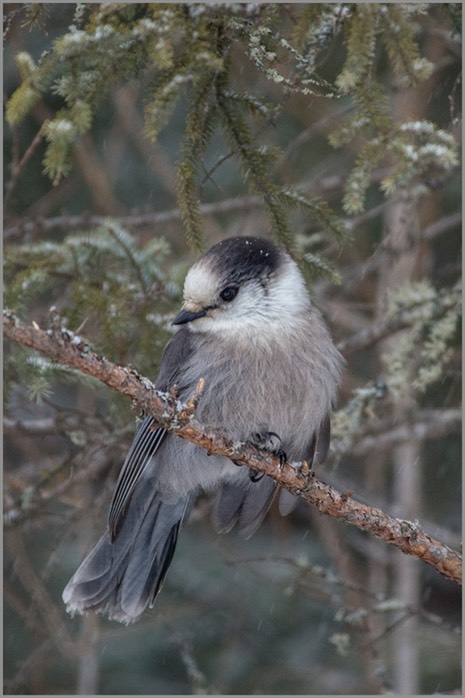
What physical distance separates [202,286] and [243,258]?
19 cm

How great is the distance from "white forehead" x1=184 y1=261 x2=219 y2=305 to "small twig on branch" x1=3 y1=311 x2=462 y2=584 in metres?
0.56

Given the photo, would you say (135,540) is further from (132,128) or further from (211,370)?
(132,128)

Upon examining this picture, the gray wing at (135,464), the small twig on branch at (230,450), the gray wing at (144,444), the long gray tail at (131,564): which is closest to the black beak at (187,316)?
the gray wing at (144,444)

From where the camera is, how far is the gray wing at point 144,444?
321cm

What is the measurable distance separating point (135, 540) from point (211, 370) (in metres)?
0.77

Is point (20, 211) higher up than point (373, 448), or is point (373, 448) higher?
point (20, 211)

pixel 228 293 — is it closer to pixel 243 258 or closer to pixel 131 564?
pixel 243 258

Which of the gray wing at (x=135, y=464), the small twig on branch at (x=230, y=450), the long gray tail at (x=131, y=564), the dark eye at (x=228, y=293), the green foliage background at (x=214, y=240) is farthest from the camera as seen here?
the long gray tail at (x=131, y=564)

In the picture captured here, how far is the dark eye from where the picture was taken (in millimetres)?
3325

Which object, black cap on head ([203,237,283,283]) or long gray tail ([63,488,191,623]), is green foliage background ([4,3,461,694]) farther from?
long gray tail ([63,488,191,623])

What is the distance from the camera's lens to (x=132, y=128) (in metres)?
5.32

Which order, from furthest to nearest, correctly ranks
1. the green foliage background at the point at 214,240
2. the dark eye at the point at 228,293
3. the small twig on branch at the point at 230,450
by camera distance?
the dark eye at the point at 228,293 < the green foliage background at the point at 214,240 < the small twig on branch at the point at 230,450

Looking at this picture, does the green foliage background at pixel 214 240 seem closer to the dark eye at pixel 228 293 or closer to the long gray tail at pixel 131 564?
the dark eye at pixel 228 293

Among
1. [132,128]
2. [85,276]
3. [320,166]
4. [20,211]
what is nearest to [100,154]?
[132,128]
